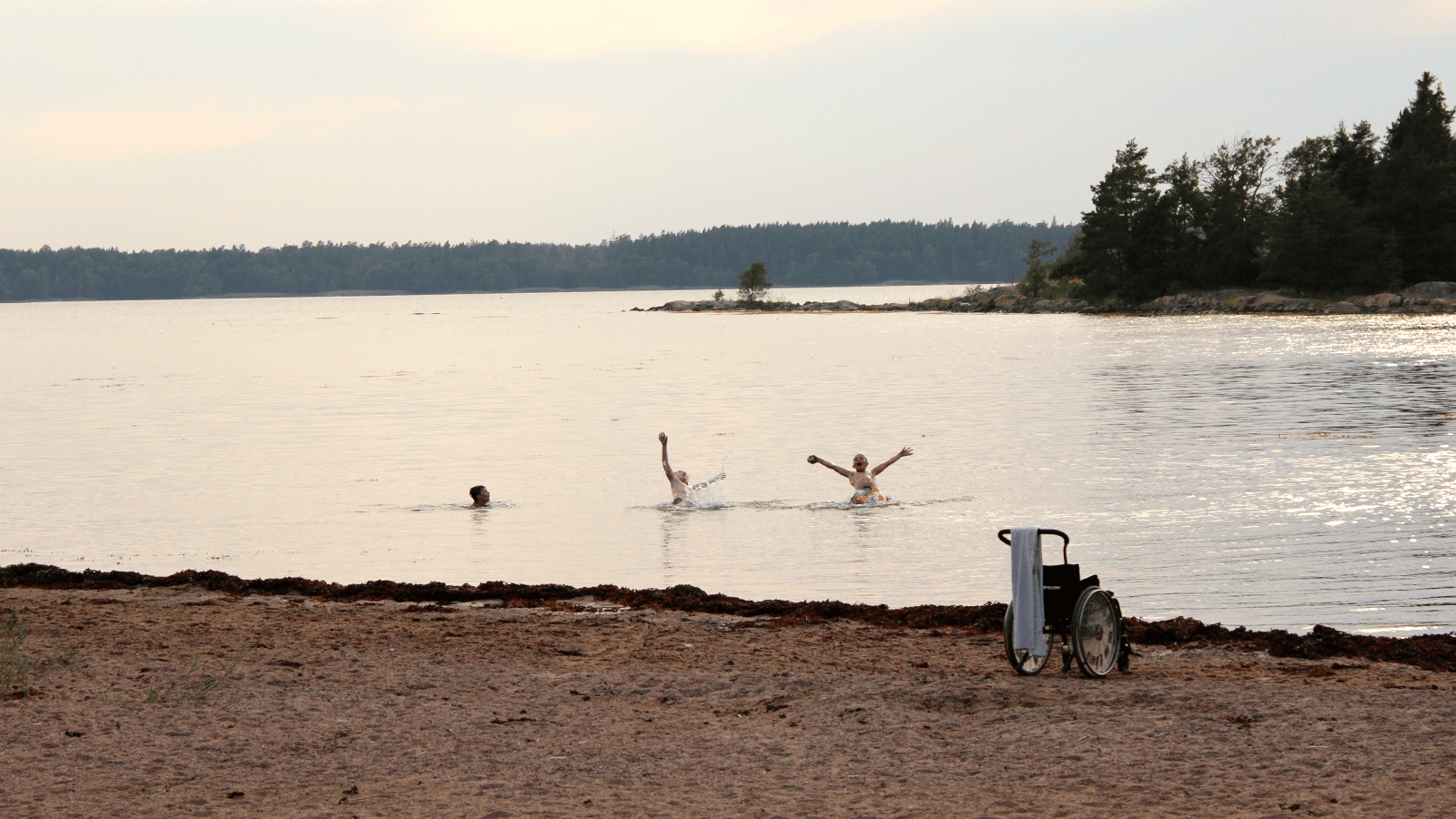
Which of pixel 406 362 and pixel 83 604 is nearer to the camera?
pixel 83 604

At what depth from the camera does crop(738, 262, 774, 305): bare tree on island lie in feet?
554

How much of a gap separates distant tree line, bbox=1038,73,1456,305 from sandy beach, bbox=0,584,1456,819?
319 ft

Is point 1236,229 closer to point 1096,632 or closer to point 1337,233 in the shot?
point 1337,233

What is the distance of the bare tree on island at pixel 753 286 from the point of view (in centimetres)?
16900

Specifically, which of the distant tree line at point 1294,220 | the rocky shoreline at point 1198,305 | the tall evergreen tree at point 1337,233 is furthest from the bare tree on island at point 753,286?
the tall evergreen tree at point 1337,233

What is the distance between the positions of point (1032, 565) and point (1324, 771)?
8.10 feet

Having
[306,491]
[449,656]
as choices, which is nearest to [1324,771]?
[449,656]

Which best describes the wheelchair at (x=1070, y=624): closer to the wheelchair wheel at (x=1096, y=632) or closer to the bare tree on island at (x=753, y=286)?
the wheelchair wheel at (x=1096, y=632)

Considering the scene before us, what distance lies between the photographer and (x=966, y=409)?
36.7m

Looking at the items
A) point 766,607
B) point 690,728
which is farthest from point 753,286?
point 690,728

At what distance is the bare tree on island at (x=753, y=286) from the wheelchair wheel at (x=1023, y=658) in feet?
520

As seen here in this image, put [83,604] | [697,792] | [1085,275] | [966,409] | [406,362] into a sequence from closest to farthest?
[697,792]
[83,604]
[966,409]
[406,362]
[1085,275]

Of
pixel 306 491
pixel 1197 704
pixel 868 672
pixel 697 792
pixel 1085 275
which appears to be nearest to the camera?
pixel 697 792

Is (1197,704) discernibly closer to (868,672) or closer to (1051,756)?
(1051,756)
